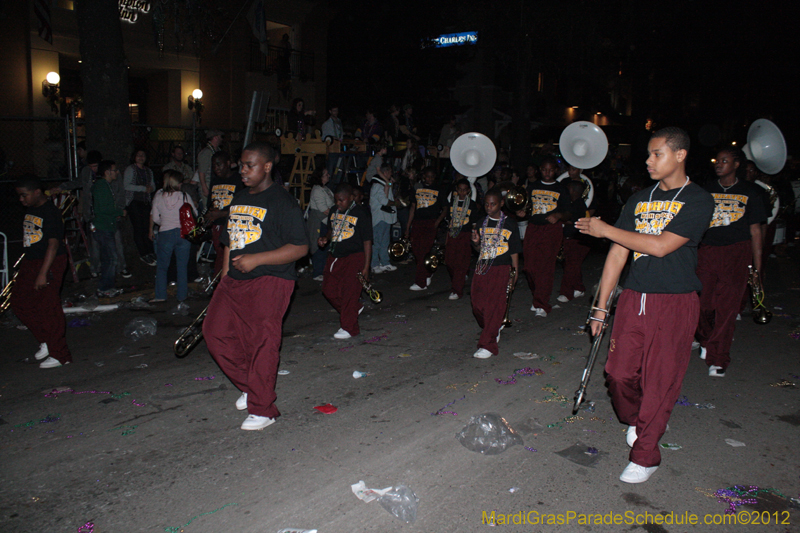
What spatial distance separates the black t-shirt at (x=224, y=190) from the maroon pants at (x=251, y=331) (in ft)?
12.3

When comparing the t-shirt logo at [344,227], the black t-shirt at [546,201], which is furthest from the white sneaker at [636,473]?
the black t-shirt at [546,201]

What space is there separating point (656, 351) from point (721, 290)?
2.72 meters

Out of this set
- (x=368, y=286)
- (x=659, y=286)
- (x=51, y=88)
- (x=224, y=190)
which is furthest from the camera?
(x=51, y=88)

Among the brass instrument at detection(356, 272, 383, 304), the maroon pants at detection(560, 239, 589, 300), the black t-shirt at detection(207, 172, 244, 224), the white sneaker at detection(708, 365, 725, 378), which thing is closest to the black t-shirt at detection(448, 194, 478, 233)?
the maroon pants at detection(560, 239, 589, 300)

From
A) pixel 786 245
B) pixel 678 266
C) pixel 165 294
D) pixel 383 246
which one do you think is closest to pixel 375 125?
pixel 383 246

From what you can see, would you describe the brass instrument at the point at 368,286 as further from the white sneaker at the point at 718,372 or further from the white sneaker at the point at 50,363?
the white sneaker at the point at 718,372

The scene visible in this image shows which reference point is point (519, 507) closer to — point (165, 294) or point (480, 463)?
point (480, 463)

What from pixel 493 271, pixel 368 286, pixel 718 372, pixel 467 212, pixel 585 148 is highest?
pixel 585 148

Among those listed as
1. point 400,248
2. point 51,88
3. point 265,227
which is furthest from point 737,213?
point 51,88

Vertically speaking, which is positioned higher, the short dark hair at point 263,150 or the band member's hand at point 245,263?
the short dark hair at point 263,150

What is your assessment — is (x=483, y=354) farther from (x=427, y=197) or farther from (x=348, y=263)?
(x=427, y=197)

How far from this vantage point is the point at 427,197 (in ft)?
33.0

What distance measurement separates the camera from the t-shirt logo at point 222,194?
8094mm

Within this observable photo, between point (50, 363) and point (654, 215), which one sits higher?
point (654, 215)
